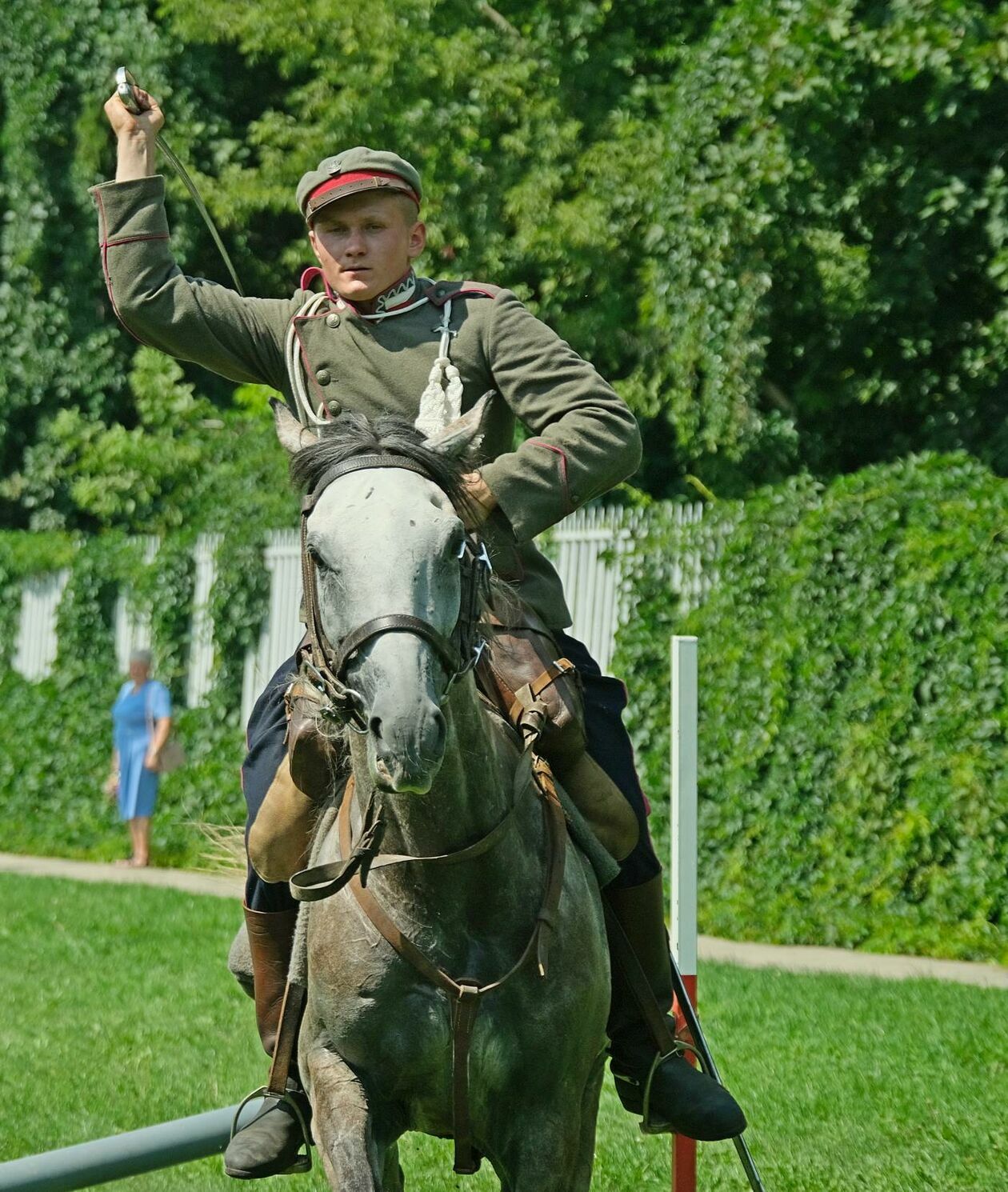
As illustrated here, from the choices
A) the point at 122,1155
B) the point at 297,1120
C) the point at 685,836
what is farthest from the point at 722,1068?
the point at 297,1120

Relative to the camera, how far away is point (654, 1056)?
4.71 meters

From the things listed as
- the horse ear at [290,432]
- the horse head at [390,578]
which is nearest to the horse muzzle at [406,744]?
the horse head at [390,578]

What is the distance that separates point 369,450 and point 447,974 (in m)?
1.18

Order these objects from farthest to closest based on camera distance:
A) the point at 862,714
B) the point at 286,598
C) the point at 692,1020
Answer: the point at 286,598 → the point at 862,714 → the point at 692,1020

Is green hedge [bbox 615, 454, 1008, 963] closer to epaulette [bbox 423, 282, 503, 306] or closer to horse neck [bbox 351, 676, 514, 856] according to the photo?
epaulette [bbox 423, 282, 503, 306]

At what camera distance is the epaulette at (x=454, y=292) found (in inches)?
175

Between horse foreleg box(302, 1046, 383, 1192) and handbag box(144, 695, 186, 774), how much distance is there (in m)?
12.7

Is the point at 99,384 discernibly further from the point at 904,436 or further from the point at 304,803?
the point at 304,803

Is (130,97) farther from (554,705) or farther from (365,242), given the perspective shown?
(554,705)

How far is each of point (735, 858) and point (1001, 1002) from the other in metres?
2.94

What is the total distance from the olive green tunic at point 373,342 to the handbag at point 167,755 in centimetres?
1223

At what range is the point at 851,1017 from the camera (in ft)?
28.8

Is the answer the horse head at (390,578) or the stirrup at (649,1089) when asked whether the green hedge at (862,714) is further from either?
the horse head at (390,578)

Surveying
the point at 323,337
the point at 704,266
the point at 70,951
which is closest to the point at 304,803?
the point at 323,337
